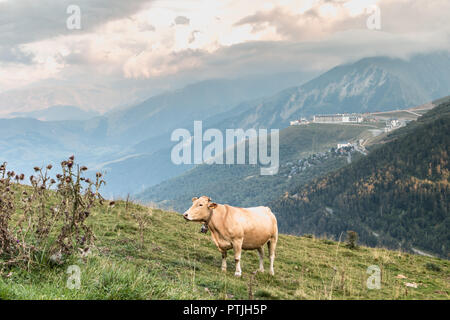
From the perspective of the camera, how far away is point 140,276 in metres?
7.88

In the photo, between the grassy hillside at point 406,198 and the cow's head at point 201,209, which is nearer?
the cow's head at point 201,209

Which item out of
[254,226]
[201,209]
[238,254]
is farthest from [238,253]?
[201,209]

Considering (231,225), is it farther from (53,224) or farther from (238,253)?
(53,224)

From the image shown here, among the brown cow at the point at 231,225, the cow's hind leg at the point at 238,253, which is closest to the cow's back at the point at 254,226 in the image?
the brown cow at the point at 231,225

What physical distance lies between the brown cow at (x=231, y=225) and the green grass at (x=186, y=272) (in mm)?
784

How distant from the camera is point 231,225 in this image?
11242 mm

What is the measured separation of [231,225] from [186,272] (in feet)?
6.44

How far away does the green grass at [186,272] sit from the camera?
771 cm

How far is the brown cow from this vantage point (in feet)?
36.5

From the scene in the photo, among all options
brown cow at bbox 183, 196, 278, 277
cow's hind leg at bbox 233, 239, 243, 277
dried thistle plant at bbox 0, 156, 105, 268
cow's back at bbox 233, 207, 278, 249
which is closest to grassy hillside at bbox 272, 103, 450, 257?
cow's back at bbox 233, 207, 278, 249

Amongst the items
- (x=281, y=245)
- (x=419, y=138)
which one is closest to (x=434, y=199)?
(x=419, y=138)

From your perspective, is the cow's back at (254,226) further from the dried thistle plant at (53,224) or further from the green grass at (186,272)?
the dried thistle plant at (53,224)
